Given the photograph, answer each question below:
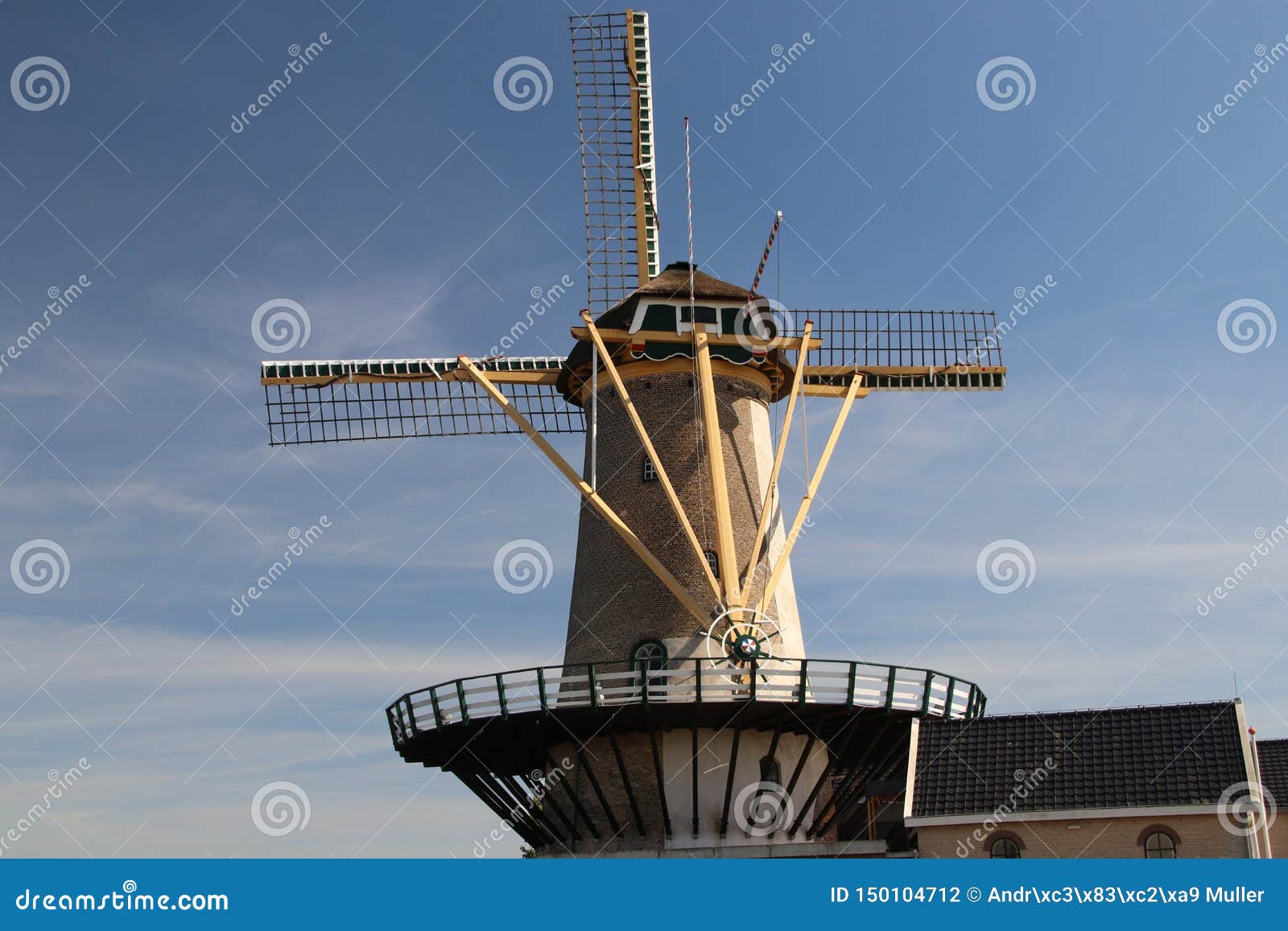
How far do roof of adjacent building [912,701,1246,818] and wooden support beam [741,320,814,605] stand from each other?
375cm

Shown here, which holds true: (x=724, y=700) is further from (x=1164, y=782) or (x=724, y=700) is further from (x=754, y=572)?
(x=1164, y=782)

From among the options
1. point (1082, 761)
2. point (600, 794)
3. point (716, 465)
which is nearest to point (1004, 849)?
point (1082, 761)

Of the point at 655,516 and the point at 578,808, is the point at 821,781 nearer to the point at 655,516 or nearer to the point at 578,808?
the point at 578,808

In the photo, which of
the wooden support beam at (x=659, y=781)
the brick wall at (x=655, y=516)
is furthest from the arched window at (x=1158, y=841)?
the wooden support beam at (x=659, y=781)

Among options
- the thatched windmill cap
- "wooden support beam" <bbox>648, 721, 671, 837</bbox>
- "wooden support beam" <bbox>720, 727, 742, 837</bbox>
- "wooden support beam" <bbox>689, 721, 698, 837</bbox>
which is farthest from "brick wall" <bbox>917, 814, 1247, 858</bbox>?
the thatched windmill cap

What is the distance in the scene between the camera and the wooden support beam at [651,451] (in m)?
23.2

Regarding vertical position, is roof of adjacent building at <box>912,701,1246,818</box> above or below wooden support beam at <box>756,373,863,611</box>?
below

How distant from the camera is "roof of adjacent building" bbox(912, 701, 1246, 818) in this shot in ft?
67.0

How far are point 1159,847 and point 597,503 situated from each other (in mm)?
9999

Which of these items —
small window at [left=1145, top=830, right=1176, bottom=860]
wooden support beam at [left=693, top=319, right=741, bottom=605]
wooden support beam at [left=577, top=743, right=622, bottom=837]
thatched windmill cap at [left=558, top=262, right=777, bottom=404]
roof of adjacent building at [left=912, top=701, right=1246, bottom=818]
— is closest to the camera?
small window at [left=1145, top=830, right=1176, bottom=860]

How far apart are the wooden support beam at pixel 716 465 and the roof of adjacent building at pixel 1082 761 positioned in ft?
12.5

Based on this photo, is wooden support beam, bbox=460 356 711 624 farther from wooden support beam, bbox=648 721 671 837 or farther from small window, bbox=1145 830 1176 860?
small window, bbox=1145 830 1176 860

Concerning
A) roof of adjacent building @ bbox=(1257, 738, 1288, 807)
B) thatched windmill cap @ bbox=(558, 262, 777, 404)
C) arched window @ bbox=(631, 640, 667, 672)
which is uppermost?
thatched windmill cap @ bbox=(558, 262, 777, 404)

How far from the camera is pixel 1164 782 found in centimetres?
2047
